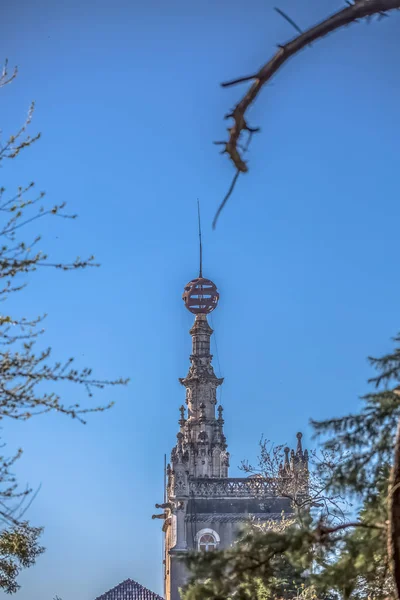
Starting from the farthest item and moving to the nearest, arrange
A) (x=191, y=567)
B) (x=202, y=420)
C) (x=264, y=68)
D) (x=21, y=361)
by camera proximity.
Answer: (x=202, y=420) < (x=21, y=361) < (x=191, y=567) < (x=264, y=68)

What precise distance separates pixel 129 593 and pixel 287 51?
38293 millimetres

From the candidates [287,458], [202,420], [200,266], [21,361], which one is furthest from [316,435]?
[200,266]

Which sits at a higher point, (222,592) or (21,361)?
(21,361)

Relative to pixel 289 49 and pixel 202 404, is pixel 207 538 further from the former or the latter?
pixel 289 49

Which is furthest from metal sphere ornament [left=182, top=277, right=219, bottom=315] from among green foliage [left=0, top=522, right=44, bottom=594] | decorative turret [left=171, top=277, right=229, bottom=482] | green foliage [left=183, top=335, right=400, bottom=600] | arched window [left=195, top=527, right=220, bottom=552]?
green foliage [left=183, top=335, right=400, bottom=600]

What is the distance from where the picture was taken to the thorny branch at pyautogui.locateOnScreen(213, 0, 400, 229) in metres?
6.86

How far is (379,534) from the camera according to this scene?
7.96 metres

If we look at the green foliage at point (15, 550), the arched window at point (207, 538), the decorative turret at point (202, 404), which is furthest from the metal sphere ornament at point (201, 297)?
the green foliage at point (15, 550)

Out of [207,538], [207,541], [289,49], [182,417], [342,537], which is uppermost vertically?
[182,417]

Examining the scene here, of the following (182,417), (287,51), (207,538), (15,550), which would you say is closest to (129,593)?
(207,538)

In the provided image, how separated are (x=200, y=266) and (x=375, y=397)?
44500 millimetres

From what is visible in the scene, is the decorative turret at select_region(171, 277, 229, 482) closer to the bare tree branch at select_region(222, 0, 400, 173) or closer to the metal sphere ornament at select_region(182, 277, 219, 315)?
the metal sphere ornament at select_region(182, 277, 219, 315)

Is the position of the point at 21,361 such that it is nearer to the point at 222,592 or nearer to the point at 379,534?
the point at 222,592

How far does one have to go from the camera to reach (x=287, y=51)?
6887 mm
